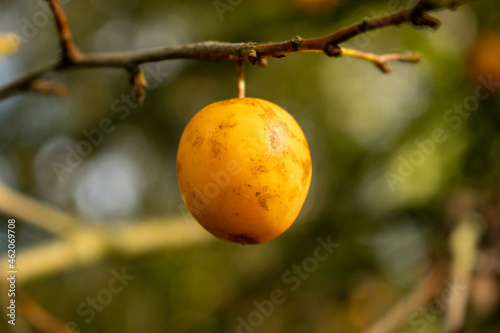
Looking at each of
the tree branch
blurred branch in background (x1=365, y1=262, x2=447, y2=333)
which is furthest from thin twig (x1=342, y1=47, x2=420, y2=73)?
blurred branch in background (x1=365, y1=262, x2=447, y2=333)

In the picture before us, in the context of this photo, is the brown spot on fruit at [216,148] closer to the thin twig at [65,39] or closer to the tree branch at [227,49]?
the tree branch at [227,49]

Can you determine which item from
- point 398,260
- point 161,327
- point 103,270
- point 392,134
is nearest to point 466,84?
point 392,134

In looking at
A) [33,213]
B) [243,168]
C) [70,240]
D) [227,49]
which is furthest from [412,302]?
[33,213]

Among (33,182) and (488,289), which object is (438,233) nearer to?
(488,289)

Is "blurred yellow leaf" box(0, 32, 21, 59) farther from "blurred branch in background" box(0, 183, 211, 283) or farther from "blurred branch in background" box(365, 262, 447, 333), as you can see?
"blurred branch in background" box(365, 262, 447, 333)

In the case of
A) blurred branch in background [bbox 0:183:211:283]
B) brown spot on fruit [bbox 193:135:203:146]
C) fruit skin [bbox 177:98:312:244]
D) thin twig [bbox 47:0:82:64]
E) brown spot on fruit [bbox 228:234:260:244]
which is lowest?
blurred branch in background [bbox 0:183:211:283]

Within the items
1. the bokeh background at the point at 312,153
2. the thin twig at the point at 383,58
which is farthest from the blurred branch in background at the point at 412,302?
the thin twig at the point at 383,58

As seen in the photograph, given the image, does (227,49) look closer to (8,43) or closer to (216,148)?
(216,148)
